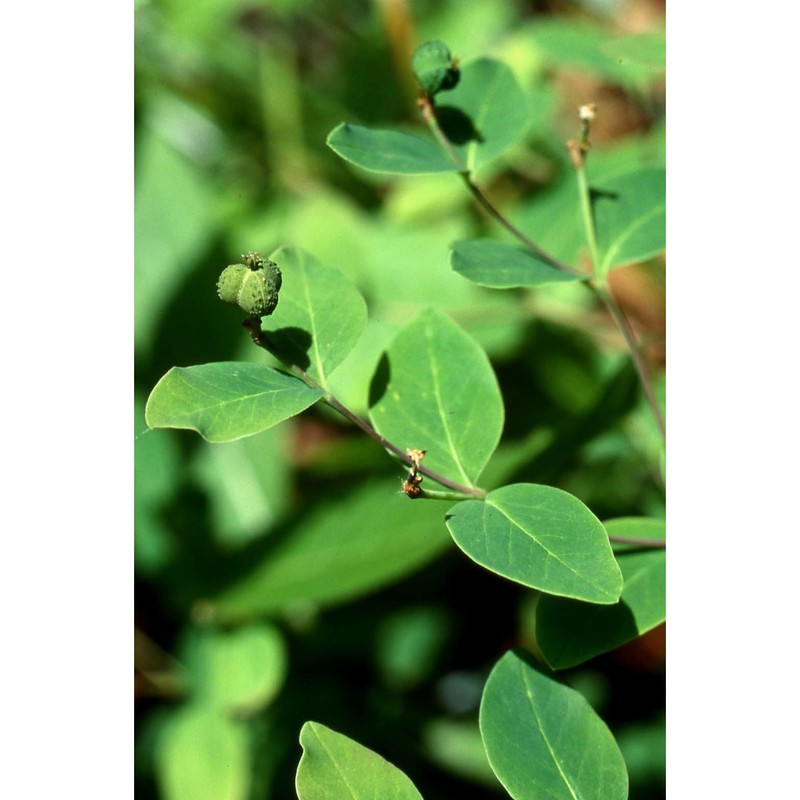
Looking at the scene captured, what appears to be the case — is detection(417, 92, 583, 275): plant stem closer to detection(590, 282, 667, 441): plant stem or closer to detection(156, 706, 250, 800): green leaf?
detection(590, 282, 667, 441): plant stem

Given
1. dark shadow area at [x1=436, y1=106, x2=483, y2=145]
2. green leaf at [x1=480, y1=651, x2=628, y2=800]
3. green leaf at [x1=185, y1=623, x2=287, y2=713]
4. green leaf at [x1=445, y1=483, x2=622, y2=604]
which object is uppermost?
dark shadow area at [x1=436, y1=106, x2=483, y2=145]

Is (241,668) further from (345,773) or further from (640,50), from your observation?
(640,50)

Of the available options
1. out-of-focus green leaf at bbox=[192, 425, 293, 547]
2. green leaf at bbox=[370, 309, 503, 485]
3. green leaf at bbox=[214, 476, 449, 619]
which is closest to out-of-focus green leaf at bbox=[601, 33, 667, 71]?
green leaf at bbox=[370, 309, 503, 485]

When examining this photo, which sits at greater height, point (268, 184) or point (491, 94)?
point (491, 94)

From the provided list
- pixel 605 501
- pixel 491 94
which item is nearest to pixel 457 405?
pixel 491 94

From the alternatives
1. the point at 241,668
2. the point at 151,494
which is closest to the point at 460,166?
the point at 241,668
